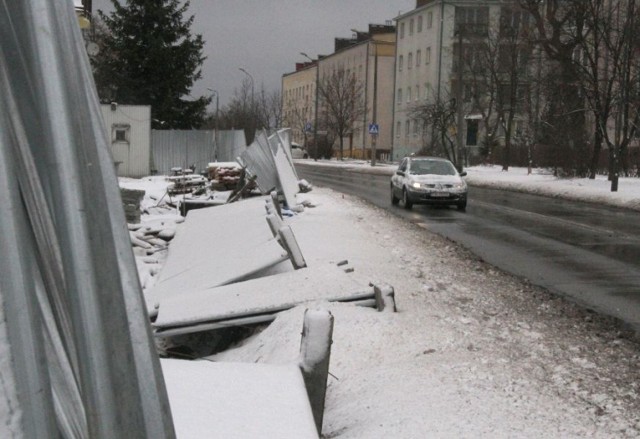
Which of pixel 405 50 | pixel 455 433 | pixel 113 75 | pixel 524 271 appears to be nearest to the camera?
pixel 455 433

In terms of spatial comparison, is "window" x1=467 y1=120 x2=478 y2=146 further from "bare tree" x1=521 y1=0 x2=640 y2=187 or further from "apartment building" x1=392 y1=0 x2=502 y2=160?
"bare tree" x1=521 y1=0 x2=640 y2=187

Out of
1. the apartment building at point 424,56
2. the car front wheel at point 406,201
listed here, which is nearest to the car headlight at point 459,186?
the car front wheel at point 406,201

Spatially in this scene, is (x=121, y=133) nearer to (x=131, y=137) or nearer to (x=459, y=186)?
(x=131, y=137)

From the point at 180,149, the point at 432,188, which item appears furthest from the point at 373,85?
the point at 432,188

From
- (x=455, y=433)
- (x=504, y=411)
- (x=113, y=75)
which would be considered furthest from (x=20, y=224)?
(x=113, y=75)

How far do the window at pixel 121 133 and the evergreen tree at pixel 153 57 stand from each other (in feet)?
25.1

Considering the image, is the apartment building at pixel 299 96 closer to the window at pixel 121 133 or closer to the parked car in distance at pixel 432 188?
the window at pixel 121 133

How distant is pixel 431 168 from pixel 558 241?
848 cm

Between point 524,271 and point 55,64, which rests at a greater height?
point 55,64

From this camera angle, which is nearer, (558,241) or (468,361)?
(468,361)

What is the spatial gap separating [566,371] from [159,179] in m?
24.8

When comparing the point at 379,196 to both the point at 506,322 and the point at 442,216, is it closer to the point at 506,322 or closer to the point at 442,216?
the point at 442,216

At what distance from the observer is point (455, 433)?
160 inches

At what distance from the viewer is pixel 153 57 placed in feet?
123
